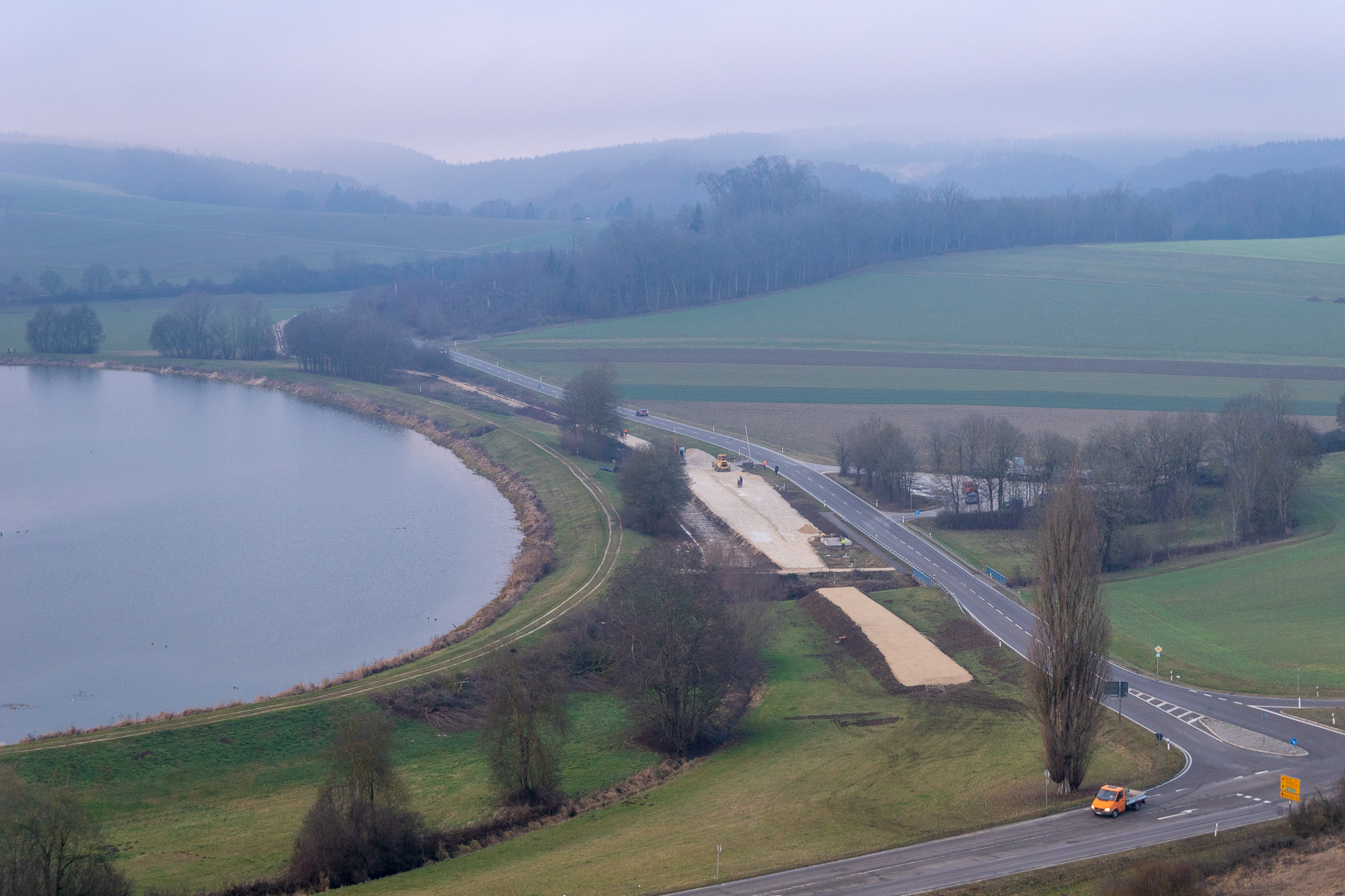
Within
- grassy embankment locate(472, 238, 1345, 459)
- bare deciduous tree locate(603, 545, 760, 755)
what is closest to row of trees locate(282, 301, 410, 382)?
grassy embankment locate(472, 238, 1345, 459)

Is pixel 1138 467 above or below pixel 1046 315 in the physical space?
below

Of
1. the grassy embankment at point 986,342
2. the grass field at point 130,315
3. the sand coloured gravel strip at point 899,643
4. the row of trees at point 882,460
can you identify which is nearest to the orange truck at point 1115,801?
the sand coloured gravel strip at point 899,643

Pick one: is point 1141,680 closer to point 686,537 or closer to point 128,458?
point 686,537

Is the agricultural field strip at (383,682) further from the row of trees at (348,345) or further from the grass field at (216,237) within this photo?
the grass field at (216,237)

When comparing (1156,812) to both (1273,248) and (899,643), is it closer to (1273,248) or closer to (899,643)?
(899,643)

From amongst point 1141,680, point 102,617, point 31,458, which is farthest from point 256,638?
→ point 31,458

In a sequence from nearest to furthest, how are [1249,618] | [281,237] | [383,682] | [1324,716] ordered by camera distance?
[1324,716] → [383,682] → [1249,618] → [281,237]

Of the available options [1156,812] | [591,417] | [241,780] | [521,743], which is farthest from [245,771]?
[591,417]
